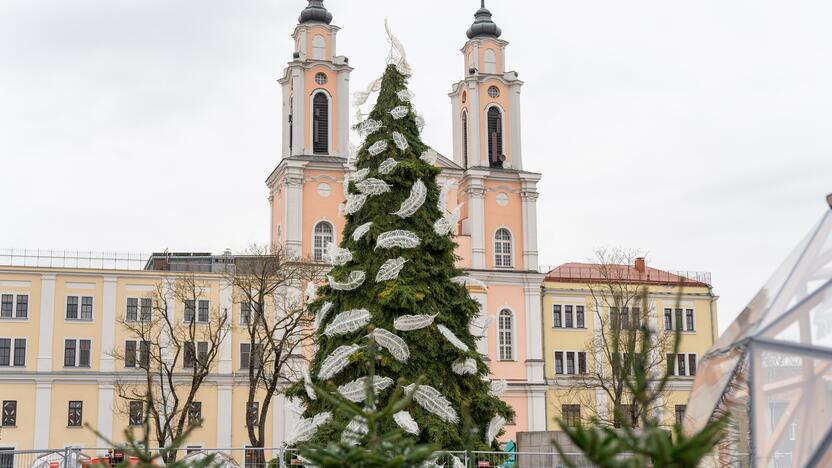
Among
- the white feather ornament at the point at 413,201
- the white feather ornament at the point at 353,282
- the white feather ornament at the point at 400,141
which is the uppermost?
the white feather ornament at the point at 400,141

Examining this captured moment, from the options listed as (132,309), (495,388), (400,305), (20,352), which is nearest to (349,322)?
(400,305)

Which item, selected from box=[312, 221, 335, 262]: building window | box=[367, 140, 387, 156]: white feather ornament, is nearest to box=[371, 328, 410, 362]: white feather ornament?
box=[367, 140, 387, 156]: white feather ornament

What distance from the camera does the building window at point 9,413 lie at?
165 ft

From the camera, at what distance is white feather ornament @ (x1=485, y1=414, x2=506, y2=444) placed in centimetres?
1997

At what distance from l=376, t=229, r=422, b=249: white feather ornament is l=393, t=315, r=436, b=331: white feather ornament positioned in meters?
1.43

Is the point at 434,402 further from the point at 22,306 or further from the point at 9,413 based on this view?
the point at 22,306

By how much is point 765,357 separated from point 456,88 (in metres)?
50.7

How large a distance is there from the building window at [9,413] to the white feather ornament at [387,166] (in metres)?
35.3

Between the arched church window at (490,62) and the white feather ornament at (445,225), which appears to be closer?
the white feather ornament at (445,225)

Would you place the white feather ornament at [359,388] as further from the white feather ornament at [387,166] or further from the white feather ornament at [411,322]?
the white feather ornament at [387,166]

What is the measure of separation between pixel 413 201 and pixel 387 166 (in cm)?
Answer: 88

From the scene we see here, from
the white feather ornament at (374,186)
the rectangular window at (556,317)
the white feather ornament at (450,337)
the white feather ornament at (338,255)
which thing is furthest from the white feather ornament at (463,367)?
the rectangular window at (556,317)

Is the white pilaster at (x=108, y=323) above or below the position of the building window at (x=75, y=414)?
above

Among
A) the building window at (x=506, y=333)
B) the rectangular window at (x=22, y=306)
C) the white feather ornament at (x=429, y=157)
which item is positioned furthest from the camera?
the building window at (x=506, y=333)
